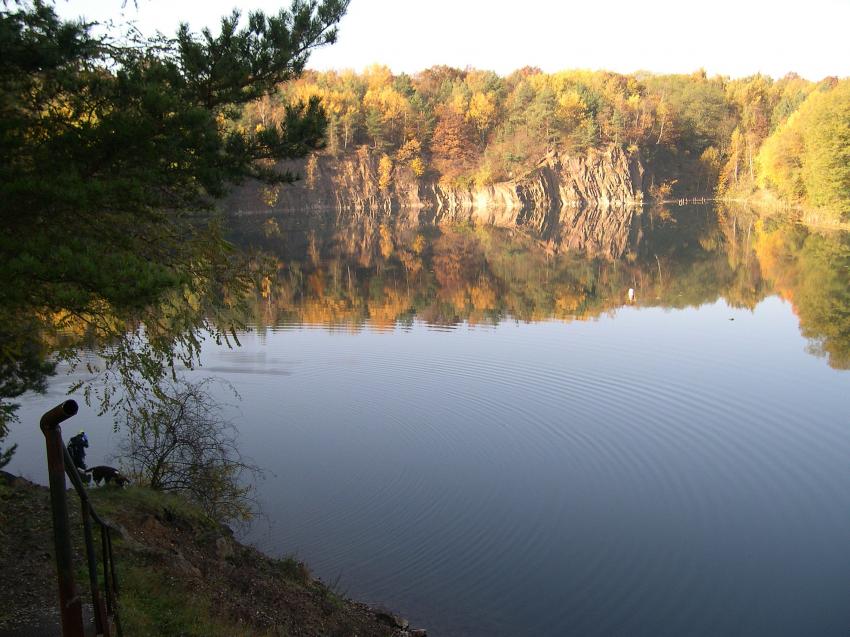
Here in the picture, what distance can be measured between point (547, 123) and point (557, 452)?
344ft

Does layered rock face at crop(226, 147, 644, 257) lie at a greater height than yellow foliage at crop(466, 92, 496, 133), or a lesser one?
lesser

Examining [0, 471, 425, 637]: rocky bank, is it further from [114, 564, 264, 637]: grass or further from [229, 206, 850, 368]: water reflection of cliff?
[229, 206, 850, 368]: water reflection of cliff

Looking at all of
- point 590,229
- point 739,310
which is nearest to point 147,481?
point 739,310

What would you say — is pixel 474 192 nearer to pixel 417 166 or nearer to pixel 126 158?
pixel 417 166

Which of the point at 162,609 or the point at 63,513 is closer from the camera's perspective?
the point at 63,513

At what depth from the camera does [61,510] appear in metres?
4.96

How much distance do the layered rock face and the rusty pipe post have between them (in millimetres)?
103519

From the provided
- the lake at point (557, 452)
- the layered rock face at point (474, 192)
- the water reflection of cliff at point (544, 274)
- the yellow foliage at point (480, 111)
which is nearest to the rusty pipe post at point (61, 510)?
the lake at point (557, 452)

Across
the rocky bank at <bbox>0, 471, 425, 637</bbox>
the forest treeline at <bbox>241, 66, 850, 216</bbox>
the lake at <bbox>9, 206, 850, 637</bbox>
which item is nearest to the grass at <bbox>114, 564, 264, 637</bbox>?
the rocky bank at <bbox>0, 471, 425, 637</bbox>

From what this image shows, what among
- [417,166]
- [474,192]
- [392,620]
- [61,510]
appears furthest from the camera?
[474,192]

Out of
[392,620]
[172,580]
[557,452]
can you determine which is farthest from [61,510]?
[557,452]

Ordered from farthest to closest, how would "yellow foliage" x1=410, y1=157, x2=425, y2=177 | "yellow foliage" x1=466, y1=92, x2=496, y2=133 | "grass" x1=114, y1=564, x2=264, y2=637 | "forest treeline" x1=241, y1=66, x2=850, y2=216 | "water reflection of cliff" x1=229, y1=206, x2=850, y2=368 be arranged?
"yellow foliage" x1=466, y1=92, x2=496, y2=133 < "yellow foliage" x1=410, y1=157, x2=425, y2=177 < "forest treeline" x1=241, y1=66, x2=850, y2=216 < "water reflection of cliff" x1=229, y1=206, x2=850, y2=368 < "grass" x1=114, y1=564, x2=264, y2=637

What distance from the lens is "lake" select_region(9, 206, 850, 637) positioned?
1342 cm

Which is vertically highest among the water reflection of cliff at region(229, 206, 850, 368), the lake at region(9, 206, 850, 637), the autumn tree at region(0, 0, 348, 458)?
the autumn tree at region(0, 0, 348, 458)
